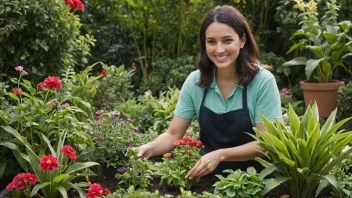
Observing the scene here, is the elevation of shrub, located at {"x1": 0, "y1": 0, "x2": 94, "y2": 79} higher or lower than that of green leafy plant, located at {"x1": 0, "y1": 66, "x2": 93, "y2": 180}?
higher

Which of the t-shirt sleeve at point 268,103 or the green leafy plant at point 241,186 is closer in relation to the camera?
the green leafy plant at point 241,186

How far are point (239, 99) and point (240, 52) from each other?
31 centimetres

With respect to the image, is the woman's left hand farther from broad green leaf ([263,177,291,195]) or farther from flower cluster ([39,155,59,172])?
flower cluster ([39,155,59,172])

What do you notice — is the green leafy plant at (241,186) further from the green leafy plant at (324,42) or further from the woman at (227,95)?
the green leafy plant at (324,42)

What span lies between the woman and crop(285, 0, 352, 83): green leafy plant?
3060 mm

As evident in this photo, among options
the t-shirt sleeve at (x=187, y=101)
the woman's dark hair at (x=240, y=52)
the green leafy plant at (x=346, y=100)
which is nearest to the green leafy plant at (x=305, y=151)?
the woman's dark hair at (x=240, y=52)

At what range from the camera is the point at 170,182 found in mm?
Answer: 3785

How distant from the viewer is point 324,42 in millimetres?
7242

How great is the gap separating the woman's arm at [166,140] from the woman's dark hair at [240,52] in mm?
308

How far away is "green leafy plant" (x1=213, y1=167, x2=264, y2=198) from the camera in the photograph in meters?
3.41

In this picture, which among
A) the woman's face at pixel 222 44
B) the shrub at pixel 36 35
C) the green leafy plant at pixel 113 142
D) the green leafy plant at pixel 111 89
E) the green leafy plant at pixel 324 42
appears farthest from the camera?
the green leafy plant at pixel 324 42

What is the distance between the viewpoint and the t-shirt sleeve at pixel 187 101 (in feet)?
13.6

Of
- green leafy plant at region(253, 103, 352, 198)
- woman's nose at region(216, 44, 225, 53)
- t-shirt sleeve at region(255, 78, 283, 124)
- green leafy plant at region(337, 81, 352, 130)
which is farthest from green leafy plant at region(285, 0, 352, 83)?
green leafy plant at region(253, 103, 352, 198)

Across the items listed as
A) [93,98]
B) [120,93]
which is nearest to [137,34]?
[120,93]
